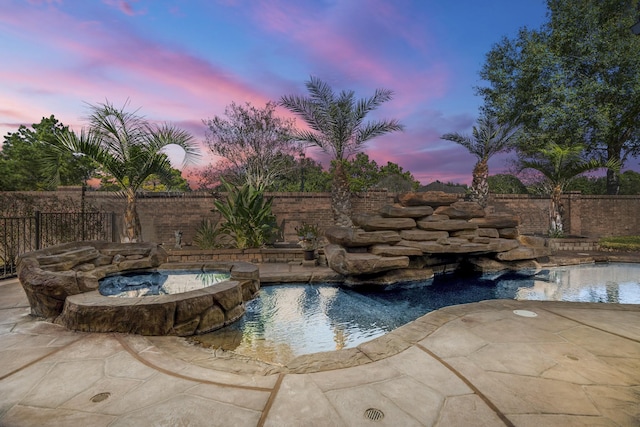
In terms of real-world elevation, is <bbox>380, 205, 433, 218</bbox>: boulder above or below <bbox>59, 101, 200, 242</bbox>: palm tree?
below

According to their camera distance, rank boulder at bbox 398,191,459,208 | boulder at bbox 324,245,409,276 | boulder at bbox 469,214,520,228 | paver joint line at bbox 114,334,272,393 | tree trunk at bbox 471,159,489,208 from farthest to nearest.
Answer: tree trunk at bbox 471,159,489,208, boulder at bbox 469,214,520,228, boulder at bbox 398,191,459,208, boulder at bbox 324,245,409,276, paver joint line at bbox 114,334,272,393

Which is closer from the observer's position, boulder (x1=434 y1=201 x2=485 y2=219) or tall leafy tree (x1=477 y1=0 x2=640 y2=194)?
boulder (x1=434 y1=201 x2=485 y2=219)

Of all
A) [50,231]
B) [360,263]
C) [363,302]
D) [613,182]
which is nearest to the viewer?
[363,302]

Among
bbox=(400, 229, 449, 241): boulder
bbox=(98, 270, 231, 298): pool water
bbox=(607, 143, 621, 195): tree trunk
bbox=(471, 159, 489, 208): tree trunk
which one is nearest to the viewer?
bbox=(98, 270, 231, 298): pool water

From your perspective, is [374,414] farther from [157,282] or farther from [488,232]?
[488,232]

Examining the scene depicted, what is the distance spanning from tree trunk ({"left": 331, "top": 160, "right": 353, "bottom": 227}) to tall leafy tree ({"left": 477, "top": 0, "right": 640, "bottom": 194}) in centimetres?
828

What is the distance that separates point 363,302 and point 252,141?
486 inches

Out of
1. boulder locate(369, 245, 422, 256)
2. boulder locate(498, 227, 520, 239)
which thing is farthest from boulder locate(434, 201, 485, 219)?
boulder locate(369, 245, 422, 256)

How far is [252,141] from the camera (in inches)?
608

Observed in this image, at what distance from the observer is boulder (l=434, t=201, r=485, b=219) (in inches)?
288

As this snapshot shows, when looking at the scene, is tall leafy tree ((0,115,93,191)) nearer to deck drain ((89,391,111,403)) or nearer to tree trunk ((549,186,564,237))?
deck drain ((89,391,111,403))

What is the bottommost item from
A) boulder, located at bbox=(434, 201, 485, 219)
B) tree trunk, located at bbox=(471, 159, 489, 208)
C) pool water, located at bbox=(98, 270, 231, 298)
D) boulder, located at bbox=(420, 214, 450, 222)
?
pool water, located at bbox=(98, 270, 231, 298)

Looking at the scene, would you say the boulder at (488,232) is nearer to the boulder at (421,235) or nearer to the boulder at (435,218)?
the boulder at (435,218)

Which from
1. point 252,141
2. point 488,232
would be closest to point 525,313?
point 488,232
